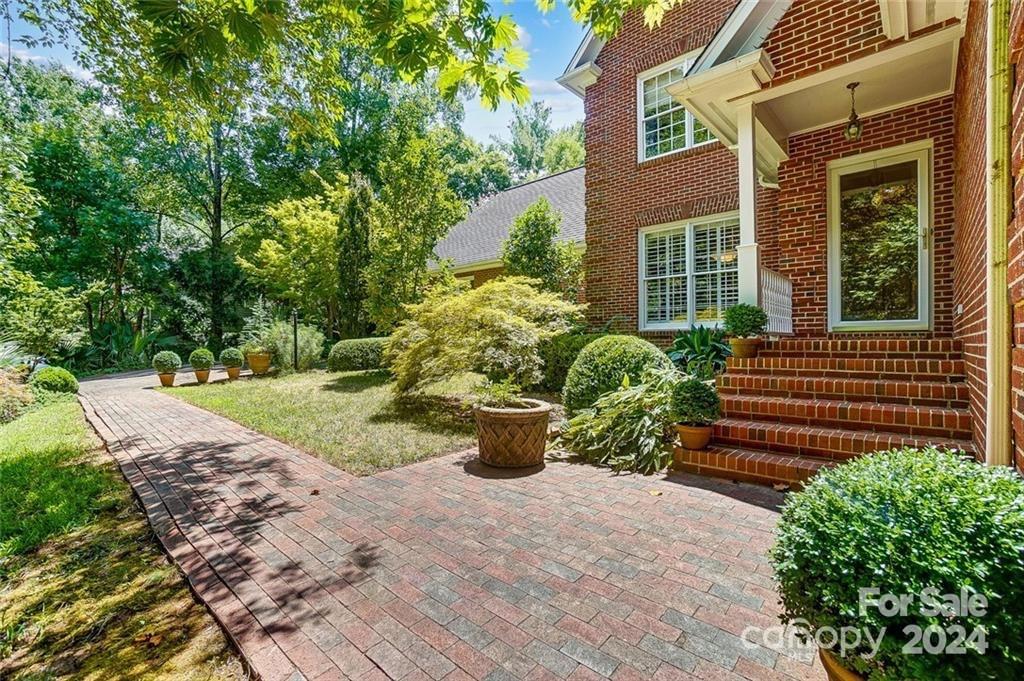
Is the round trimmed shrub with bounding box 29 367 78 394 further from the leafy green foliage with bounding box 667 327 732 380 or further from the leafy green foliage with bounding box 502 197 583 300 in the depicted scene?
the leafy green foliage with bounding box 667 327 732 380

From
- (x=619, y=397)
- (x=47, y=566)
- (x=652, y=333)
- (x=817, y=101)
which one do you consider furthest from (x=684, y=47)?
(x=47, y=566)

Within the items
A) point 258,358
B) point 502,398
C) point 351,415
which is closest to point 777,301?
point 502,398

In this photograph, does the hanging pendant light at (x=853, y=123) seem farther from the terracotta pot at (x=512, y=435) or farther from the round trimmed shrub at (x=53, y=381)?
the round trimmed shrub at (x=53, y=381)

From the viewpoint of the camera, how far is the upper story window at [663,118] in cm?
880

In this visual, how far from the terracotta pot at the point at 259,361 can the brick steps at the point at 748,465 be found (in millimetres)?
11883

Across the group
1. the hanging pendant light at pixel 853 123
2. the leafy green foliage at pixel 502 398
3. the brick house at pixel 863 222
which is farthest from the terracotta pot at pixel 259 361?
the hanging pendant light at pixel 853 123

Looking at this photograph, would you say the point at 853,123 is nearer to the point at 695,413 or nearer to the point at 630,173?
the point at 695,413

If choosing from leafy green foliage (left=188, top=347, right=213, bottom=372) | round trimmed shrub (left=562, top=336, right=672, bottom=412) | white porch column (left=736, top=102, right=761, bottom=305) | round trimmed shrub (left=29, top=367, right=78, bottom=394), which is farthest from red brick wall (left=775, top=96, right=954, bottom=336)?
round trimmed shrub (left=29, top=367, right=78, bottom=394)

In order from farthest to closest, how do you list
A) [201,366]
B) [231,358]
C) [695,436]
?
[231,358], [201,366], [695,436]

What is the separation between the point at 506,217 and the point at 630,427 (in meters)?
11.8

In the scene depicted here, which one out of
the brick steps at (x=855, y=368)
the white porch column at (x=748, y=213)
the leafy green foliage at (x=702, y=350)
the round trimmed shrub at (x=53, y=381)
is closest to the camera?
the brick steps at (x=855, y=368)

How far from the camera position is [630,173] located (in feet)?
31.4

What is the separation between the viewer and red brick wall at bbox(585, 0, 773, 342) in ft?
27.7

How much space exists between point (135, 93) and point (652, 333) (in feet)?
28.7
